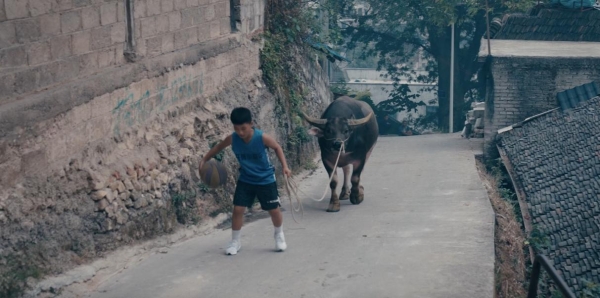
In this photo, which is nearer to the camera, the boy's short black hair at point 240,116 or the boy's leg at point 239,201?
the boy's short black hair at point 240,116

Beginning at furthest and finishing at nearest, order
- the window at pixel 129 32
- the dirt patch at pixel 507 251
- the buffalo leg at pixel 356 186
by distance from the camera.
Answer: the buffalo leg at pixel 356 186, the window at pixel 129 32, the dirt patch at pixel 507 251

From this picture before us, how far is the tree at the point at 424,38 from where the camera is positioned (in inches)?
1021

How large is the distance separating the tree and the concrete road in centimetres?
1502

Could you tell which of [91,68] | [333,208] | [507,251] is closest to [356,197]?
[333,208]

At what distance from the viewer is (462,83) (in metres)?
28.2

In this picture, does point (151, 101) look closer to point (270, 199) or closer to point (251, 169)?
point (251, 169)

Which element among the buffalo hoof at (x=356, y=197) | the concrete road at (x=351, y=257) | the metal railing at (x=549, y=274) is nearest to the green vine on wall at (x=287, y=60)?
the concrete road at (x=351, y=257)

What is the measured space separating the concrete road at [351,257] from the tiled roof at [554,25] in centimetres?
977

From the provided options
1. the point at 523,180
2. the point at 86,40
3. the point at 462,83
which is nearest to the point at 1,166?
the point at 86,40

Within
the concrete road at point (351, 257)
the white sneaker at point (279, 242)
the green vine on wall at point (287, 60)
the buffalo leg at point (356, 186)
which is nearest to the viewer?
the concrete road at point (351, 257)

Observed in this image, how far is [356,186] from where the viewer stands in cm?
1077

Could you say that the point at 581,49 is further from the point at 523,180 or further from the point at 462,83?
the point at 462,83

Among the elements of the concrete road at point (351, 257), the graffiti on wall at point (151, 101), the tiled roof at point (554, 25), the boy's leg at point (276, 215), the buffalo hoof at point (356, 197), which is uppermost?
the graffiti on wall at point (151, 101)

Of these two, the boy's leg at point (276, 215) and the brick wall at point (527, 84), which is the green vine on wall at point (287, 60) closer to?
the brick wall at point (527, 84)
